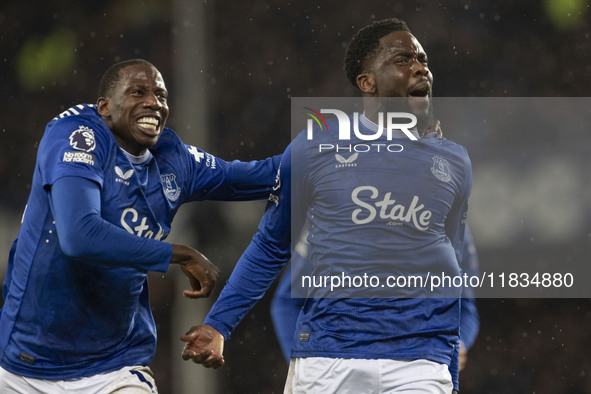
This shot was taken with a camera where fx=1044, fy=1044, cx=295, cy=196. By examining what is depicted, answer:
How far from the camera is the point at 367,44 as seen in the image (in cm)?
416

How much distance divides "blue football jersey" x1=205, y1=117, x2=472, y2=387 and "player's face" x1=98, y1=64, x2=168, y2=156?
57 centimetres

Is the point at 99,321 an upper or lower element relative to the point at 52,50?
lower

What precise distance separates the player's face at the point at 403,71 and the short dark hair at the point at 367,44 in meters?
0.04

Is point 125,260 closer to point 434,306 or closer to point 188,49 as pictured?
point 434,306

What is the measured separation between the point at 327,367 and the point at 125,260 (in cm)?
84

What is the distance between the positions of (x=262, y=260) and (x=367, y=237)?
0.52 metres

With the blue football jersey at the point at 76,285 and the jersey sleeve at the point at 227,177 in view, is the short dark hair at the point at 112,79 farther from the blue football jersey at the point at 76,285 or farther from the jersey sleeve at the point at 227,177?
the jersey sleeve at the point at 227,177

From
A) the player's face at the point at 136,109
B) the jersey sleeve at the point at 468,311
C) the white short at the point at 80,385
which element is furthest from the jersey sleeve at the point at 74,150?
the jersey sleeve at the point at 468,311

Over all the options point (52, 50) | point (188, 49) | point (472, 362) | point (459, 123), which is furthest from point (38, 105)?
point (472, 362)

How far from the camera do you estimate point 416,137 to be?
3998 mm

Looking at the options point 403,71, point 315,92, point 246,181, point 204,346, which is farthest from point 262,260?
point 315,92

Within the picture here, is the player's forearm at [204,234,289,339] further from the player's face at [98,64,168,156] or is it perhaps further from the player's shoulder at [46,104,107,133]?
the player's shoulder at [46,104,107,133]

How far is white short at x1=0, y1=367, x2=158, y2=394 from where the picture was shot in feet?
12.1

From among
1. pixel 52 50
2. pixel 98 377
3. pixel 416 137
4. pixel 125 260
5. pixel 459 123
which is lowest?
pixel 98 377
